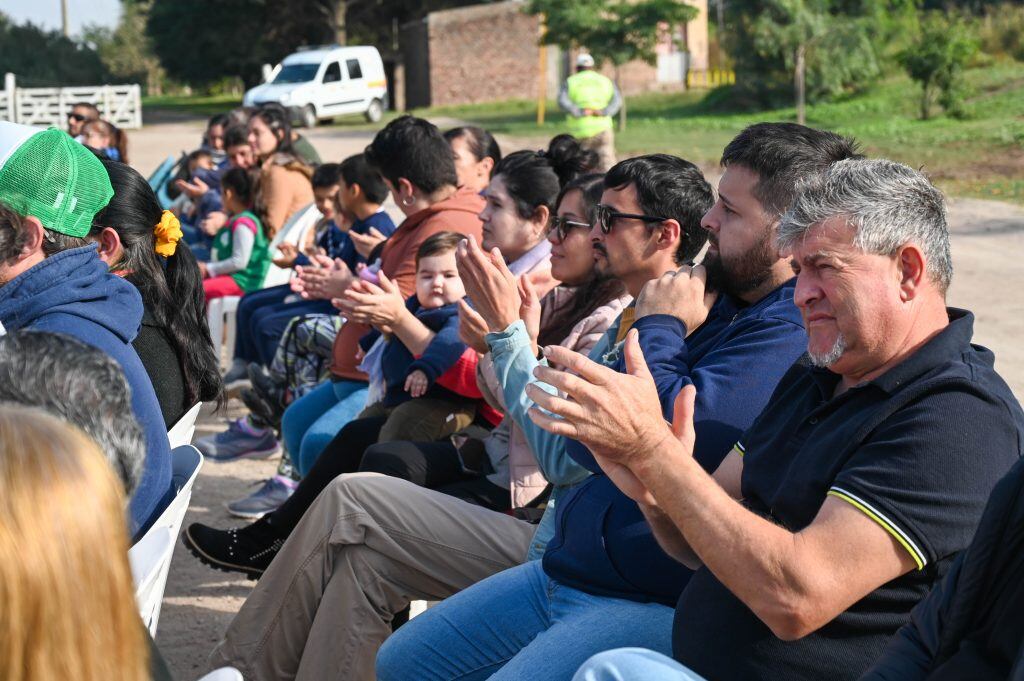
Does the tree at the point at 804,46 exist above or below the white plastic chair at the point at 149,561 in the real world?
above

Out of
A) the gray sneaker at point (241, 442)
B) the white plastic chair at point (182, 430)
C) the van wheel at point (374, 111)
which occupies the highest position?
the van wheel at point (374, 111)

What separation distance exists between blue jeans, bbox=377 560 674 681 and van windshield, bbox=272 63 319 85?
1210 inches

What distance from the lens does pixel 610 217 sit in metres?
3.51

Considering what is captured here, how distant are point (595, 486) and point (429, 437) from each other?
1.40 meters

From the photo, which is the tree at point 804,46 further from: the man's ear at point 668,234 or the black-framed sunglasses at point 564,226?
the man's ear at point 668,234

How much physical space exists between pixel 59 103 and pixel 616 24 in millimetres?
16069

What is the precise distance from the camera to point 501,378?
128 inches

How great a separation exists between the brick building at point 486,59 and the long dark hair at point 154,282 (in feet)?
113

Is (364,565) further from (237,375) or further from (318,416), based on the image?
(237,375)

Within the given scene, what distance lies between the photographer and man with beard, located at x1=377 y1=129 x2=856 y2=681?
2.76 m

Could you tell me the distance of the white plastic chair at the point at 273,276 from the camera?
758 centimetres

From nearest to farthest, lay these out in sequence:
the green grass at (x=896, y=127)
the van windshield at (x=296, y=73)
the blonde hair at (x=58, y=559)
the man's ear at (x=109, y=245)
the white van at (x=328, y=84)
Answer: the blonde hair at (x=58, y=559)
the man's ear at (x=109, y=245)
the green grass at (x=896, y=127)
the white van at (x=328, y=84)
the van windshield at (x=296, y=73)

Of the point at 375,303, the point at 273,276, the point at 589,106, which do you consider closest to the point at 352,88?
the point at 589,106

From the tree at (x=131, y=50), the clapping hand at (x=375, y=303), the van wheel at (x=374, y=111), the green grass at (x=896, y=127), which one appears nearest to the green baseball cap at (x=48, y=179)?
the clapping hand at (x=375, y=303)
